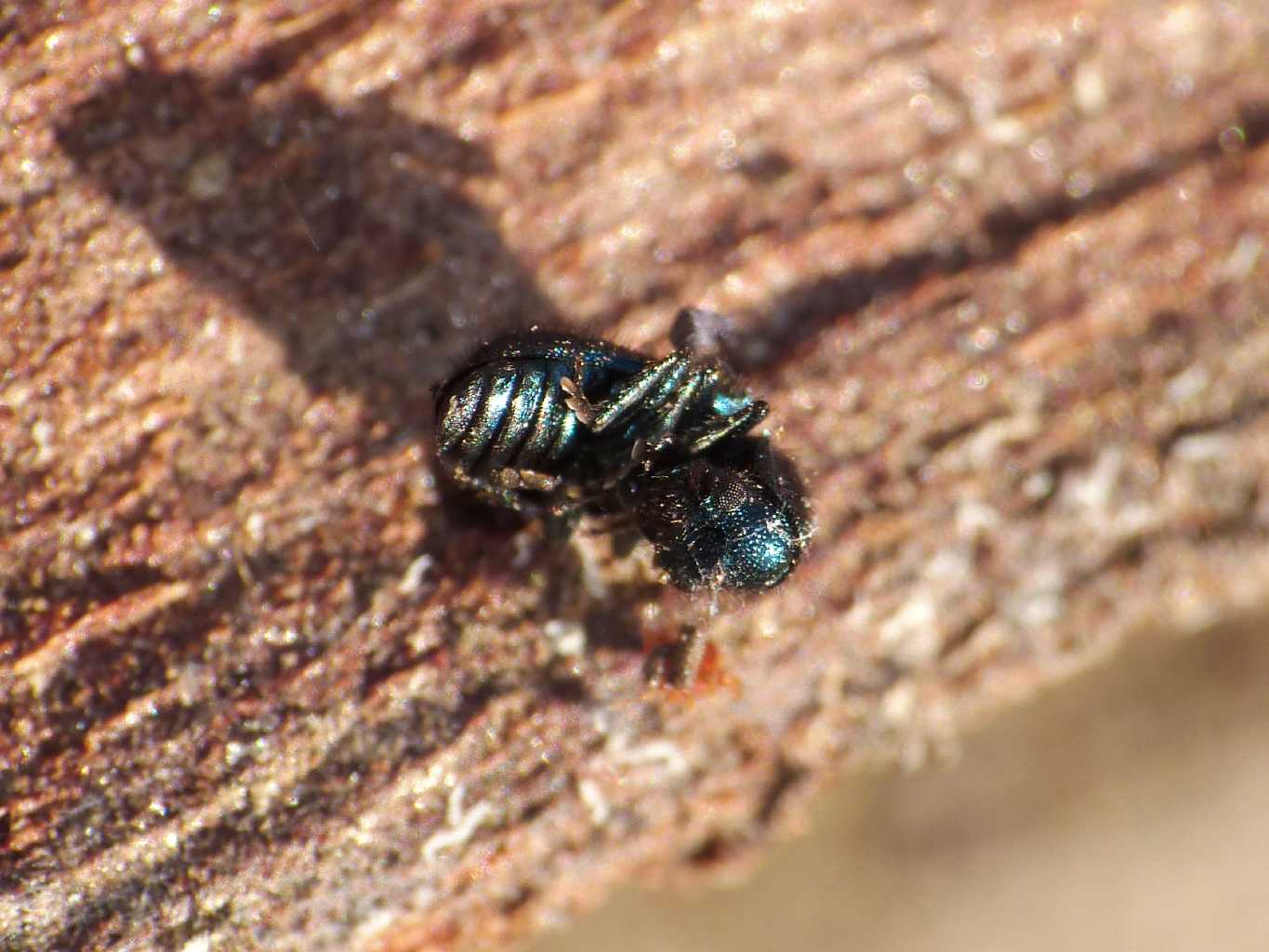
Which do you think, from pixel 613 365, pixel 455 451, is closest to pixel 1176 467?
pixel 613 365

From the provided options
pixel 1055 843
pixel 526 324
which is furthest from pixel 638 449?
pixel 1055 843

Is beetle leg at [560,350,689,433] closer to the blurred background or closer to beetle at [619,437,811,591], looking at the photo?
beetle at [619,437,811,591]

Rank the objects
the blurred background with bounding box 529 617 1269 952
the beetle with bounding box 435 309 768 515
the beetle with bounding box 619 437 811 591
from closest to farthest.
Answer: the beetle with bounding box 435 309 768 515 < the beetle with bounding box 619 437 811 591 < the blurred background with bounding box 529 617 1269 952

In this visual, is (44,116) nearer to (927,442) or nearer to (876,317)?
(876,317)

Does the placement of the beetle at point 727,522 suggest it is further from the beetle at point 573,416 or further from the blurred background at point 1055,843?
the blurred background at point 1055,843

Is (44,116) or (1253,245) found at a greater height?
(44,116)

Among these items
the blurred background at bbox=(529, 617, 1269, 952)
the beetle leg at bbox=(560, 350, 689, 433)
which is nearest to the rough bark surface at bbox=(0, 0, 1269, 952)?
the beetle leg at bbox=(560, 350, 689, 433)

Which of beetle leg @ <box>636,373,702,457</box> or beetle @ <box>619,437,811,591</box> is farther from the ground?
beetle leg @ <box>636,373,702,457</box>
